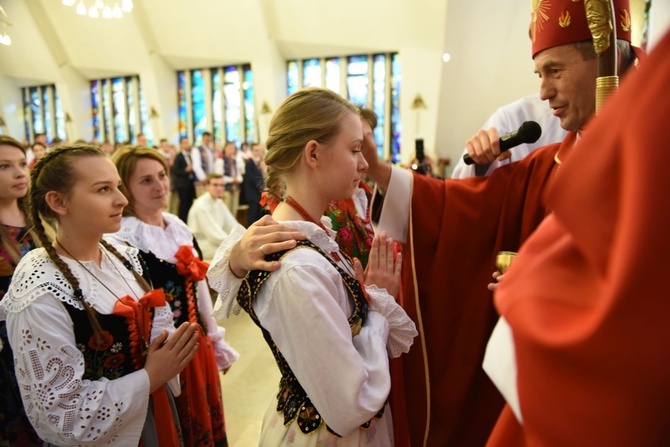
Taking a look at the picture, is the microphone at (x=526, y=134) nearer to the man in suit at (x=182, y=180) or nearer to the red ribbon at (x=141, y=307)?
the red ribbon at (x=141, y=307)

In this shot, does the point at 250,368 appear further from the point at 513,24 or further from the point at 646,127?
the point at 513,24

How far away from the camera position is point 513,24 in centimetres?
830

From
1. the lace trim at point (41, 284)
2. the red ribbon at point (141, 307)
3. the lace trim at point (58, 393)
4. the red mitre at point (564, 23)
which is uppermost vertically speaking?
the red mitre at point (564, 23)

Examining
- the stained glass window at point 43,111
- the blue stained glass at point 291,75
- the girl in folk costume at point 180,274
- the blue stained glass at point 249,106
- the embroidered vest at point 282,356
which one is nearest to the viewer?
the embroidered vest at point 282,356

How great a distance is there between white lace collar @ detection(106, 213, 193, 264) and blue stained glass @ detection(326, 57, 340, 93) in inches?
457

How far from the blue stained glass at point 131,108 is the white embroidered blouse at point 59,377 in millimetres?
15636

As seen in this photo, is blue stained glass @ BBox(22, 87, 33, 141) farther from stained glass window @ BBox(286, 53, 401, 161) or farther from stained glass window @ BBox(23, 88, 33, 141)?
Answer: stained glass window @ BBox(286, 53, 401, 161)

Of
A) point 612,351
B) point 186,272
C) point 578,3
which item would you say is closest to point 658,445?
A: point 612,351

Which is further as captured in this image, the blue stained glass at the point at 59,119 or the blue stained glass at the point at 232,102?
the blue stained glass at the point at 59,119

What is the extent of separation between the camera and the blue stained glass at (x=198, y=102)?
14359 mm

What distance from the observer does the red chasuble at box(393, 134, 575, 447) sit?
137cm

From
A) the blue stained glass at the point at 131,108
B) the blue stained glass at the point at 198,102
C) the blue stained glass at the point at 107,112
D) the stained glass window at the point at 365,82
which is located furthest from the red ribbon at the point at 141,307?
the blue stained glass at the point at 107,112

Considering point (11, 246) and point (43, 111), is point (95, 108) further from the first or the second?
point (11, 246)

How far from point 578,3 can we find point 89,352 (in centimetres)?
183
